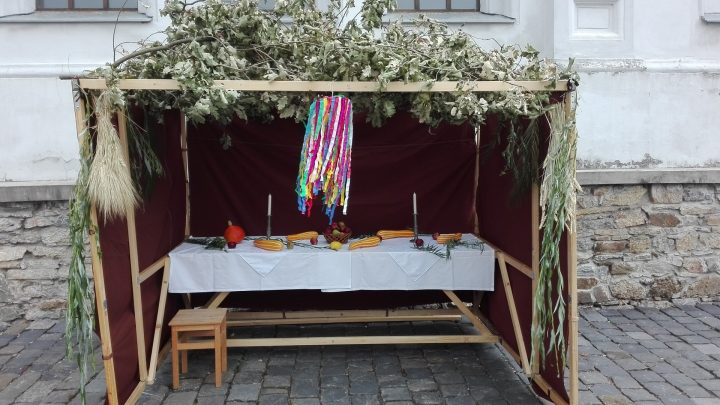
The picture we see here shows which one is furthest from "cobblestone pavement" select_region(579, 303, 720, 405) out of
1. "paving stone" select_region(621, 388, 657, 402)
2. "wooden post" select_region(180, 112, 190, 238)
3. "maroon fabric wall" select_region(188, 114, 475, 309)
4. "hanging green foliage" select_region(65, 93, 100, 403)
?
"wooden post" select_region(180, 112, 190, 238)

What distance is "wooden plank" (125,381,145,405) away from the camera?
4.25m

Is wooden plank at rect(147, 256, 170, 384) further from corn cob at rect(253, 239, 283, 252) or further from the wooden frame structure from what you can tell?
corn cob at rect(253, 239, 283, 252)

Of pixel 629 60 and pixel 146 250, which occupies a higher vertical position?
pixel 629 60

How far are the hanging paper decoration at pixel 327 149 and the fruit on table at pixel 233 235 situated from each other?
1.65 metres

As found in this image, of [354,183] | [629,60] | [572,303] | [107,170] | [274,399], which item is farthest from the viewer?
[629,60]

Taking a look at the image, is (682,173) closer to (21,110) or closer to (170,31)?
(170,31)

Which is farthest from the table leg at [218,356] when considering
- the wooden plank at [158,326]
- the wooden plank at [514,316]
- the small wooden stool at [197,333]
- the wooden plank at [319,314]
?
the wooden plank at [514,316]

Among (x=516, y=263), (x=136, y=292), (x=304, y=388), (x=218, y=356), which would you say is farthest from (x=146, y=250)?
(x=516, y=263)

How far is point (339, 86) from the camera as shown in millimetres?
3775

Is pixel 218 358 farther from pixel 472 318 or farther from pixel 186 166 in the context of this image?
pixel 472 318

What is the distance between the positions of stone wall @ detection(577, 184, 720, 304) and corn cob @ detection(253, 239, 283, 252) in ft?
11.2

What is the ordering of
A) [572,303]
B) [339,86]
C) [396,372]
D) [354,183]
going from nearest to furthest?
1. [339,86]
2. [572,303]
3. [396,372]
4. [354,183]

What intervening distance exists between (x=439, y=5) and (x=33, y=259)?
530cm

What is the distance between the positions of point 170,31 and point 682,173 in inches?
218
